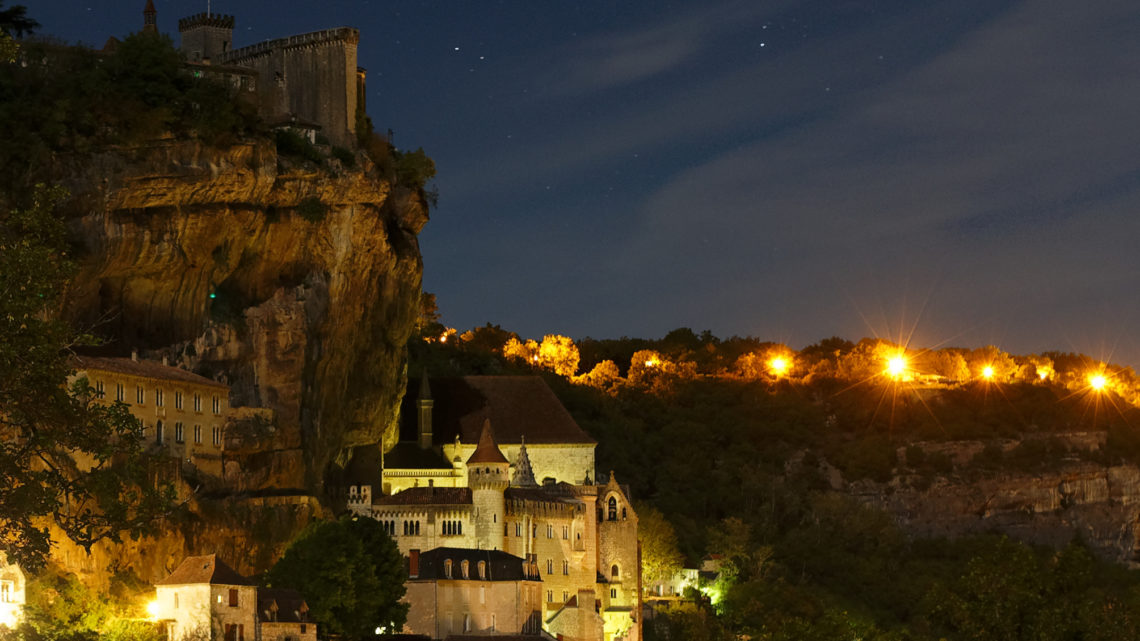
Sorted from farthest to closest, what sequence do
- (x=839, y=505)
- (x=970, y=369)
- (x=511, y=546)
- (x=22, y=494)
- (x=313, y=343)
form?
(x=970, y=369), (x=839, y=505), (x=511, y=546), (x=313, y=343), (x=22, y=494)

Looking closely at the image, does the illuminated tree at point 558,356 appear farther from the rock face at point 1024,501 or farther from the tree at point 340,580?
the tree at point 340,580

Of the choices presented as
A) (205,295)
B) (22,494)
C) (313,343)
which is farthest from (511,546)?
(22,494)

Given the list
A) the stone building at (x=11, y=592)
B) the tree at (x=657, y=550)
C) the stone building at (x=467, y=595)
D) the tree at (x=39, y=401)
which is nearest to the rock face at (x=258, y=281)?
the stone building at (x=467, y=595)

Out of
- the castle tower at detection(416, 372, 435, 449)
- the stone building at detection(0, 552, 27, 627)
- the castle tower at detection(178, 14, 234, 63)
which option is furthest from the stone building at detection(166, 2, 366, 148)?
the stone building at detection(0, 552, 27, 627)

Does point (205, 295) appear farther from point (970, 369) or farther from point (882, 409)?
point (970, 369)

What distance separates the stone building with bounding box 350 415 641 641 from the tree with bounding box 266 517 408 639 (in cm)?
977

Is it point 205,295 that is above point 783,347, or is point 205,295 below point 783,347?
below

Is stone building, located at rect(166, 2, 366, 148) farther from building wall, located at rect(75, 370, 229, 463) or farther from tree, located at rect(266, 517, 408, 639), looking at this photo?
tree, located at rect(266, 517, 408, 639)

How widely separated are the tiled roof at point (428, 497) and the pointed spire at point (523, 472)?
13.5ft

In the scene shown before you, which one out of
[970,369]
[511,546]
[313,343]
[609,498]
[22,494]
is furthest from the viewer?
[970,369]

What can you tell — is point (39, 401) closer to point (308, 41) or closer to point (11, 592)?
point (11, 592)

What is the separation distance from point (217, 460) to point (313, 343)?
8111 millimetres

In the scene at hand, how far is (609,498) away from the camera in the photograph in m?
76.5

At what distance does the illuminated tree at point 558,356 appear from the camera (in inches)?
4668
